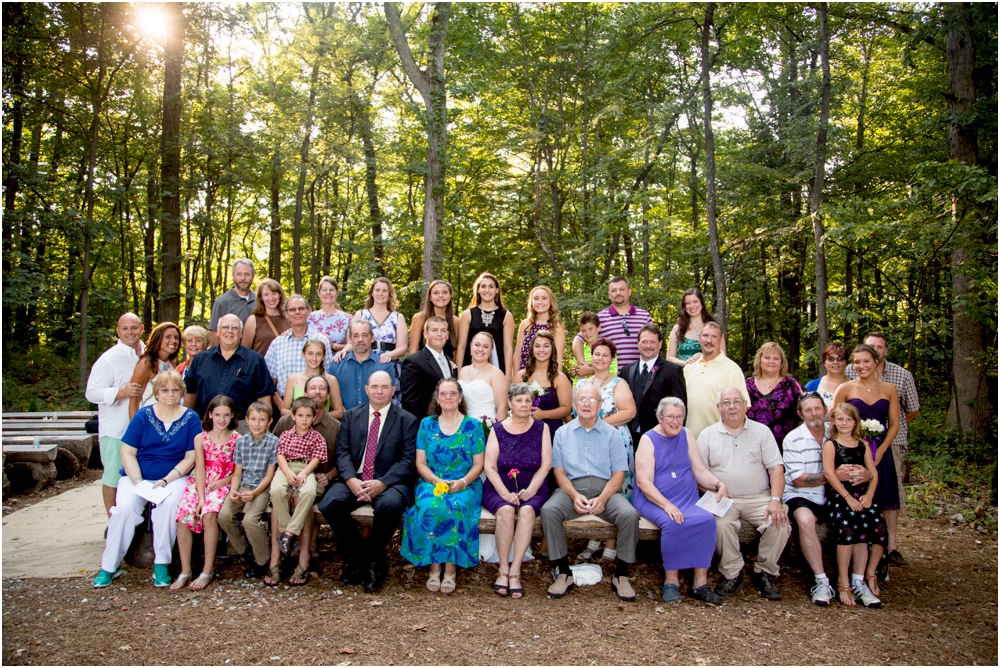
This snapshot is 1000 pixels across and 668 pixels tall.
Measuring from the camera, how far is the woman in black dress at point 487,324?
555cm

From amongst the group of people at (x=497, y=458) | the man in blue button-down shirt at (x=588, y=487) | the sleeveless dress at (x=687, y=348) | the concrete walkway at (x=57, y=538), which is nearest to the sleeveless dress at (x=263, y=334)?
the group of people at (x=497, y=458)

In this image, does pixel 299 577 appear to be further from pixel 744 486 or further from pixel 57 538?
pixel 744 486

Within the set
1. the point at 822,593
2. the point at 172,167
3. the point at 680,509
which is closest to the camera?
the point at 822,593

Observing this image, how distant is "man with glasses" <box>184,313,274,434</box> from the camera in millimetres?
4848

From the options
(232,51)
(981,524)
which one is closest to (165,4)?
(232,51)

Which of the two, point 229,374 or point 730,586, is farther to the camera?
point 229,374

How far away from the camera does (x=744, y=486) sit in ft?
14.4

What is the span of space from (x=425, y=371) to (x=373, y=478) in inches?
38.7

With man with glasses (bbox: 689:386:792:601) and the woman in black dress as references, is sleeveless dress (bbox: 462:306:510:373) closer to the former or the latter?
the woman in black dress

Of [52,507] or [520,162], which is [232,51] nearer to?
[520,162]

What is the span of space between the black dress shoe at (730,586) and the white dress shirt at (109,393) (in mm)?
4408

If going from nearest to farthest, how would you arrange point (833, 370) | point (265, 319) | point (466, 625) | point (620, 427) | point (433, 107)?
1. point (466, 625)
2. point (620, 427)
3. point (833, 370)
4. point (265, 319)
5. point (433, 107)

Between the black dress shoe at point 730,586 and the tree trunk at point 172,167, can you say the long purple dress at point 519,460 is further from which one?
the tree trunk at point 172,167

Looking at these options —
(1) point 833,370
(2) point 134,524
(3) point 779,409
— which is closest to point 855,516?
(3) point 779,409
